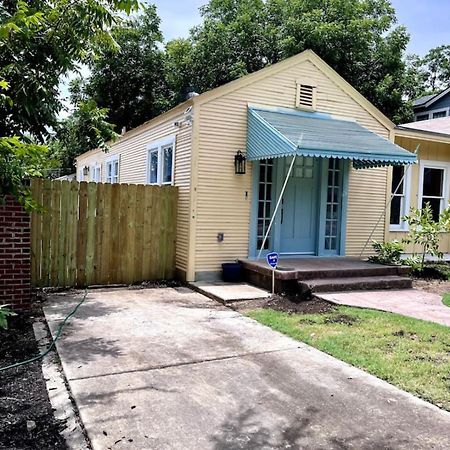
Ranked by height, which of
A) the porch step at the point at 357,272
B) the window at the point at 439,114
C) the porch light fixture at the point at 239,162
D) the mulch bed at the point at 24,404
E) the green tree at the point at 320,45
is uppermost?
the green tree at the point at 320,45

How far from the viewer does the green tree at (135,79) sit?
919 inches

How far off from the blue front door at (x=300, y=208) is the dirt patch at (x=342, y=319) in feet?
9.95

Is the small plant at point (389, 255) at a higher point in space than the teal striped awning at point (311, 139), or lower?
lower

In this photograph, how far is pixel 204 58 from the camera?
2323 cm

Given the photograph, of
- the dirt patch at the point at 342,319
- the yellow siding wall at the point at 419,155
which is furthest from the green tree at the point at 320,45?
the dirt patch at the point at 342,319

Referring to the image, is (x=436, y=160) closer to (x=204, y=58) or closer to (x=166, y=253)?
(x=166, y=253)

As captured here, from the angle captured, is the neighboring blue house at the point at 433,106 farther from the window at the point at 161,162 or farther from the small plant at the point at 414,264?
the window at the point at 161,162

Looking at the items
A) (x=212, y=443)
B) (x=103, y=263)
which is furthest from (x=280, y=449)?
(x=103, y=263)

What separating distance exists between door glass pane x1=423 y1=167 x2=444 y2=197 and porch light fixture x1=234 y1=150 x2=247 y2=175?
19.1 feet

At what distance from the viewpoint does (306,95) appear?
919 cm

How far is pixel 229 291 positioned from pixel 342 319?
2136mm

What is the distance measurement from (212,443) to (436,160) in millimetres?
10853

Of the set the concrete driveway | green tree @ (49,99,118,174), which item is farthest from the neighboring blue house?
the concrete driveway

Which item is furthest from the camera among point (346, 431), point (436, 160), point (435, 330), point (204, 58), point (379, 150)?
point (204, 58)
